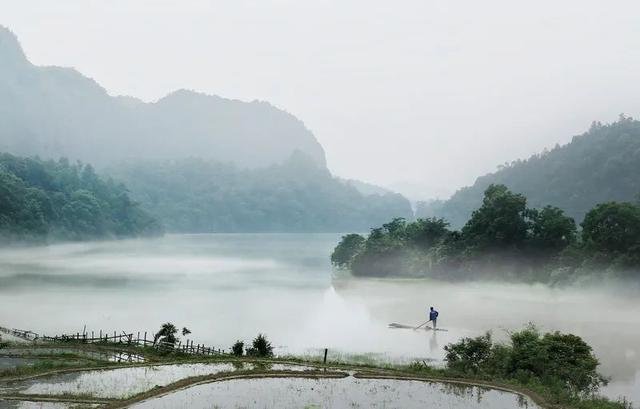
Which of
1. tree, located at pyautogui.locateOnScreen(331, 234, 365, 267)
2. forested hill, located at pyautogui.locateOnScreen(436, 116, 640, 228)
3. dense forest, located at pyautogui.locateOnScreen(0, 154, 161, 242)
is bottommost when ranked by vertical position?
tree, located at pyautogui.locateOnScreen(331, 234, 365, 267)

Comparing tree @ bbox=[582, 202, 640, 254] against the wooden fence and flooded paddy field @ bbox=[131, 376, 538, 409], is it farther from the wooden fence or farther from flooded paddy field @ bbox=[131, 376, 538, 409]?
the wooden fence

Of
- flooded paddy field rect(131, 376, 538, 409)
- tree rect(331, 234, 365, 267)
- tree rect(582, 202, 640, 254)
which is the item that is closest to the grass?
flooded paddy field rect(131, 376, 538, 409)

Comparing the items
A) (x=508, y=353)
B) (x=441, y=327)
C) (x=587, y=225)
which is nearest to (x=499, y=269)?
(x=587, y=225)

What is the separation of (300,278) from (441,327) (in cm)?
3543

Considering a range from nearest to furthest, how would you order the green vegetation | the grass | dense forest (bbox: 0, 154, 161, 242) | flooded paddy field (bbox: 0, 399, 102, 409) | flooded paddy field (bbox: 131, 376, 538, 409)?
flooded paddy field (bbox: 0, 399, 102, 409) → flooded paddy field (bbox: 131, 376, 538, 409) → the grass → the green vegetation → dense forest (bbox: 0, 154, 161, 242)

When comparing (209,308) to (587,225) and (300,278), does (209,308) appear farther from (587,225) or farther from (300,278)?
(587,225)

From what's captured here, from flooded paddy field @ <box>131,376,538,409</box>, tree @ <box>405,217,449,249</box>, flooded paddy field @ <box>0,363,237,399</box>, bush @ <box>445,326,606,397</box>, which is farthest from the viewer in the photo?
tree @ <box>405,217,449,249</box>

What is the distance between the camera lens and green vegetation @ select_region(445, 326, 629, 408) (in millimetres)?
20266

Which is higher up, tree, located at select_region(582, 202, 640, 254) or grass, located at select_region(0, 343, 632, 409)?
tree, located at select_region(582, 202, 640, 254)

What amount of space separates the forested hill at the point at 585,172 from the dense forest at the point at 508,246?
143 feet

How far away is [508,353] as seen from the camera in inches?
874

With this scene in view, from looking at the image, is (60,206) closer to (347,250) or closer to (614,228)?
(347,250)

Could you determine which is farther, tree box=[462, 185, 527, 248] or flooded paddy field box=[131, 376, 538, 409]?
tree box=[462, 185, 527, 248]

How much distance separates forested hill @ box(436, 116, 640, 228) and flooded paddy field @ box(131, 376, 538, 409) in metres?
93.1
